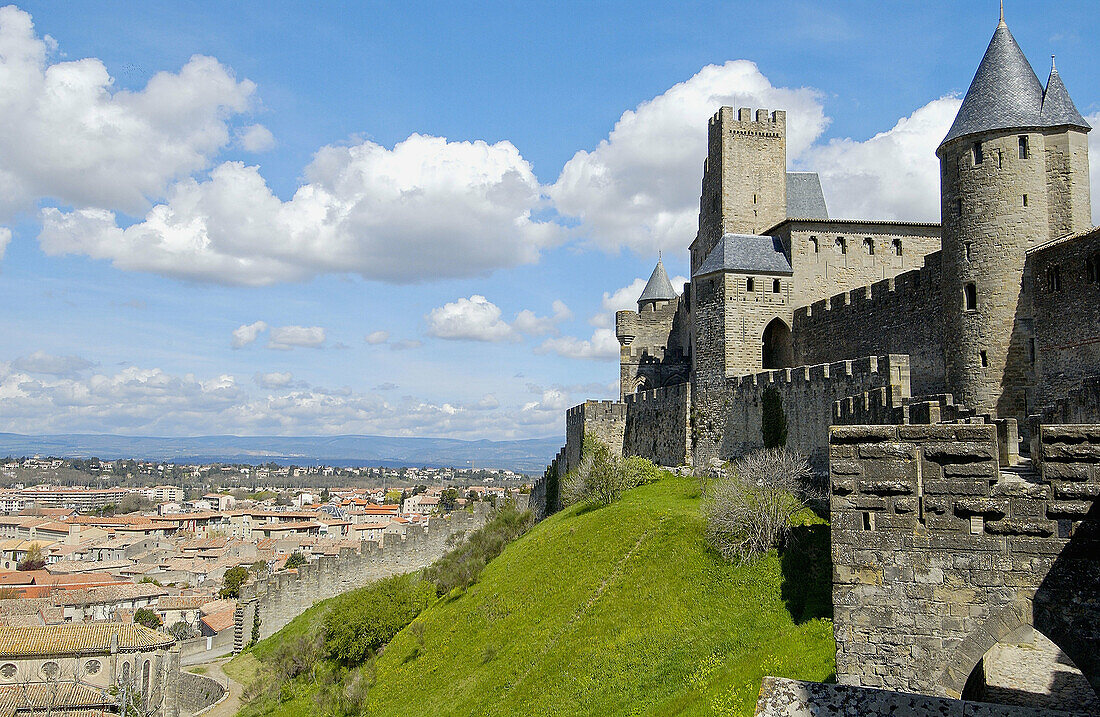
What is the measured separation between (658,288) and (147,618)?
4397 centimetres

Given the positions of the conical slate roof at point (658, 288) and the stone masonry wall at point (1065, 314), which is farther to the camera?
the conical slate roof at point (658, 288)

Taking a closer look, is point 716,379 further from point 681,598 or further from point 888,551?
point 888,551

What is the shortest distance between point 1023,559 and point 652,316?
143 ft

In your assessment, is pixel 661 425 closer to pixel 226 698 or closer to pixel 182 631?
pixel 226 698

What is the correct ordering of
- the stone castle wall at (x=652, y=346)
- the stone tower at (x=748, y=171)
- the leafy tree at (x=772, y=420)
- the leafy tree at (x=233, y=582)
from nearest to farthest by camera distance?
1. the leafy tree at (x=772, y=420)
2. the stone tower at (x=748, y=171)
3. the stone castle wall at (x=652, y=346)
4. the leafy tree at (x=233, y=582)

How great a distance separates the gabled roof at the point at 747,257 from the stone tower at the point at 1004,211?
449 inches

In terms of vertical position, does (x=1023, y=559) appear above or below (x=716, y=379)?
below

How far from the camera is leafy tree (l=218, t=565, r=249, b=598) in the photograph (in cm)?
7238

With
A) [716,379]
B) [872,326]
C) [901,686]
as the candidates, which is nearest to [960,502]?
[901,686]

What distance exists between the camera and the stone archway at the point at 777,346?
36.9 m

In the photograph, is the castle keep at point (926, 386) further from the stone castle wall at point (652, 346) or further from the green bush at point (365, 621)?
the green bush at point (365, 621)

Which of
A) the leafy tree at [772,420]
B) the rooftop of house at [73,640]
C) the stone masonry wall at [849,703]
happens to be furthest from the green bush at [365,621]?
the stone masonry wall at [849,703]

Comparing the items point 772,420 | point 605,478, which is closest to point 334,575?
point 605,478

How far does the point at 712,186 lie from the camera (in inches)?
1766
